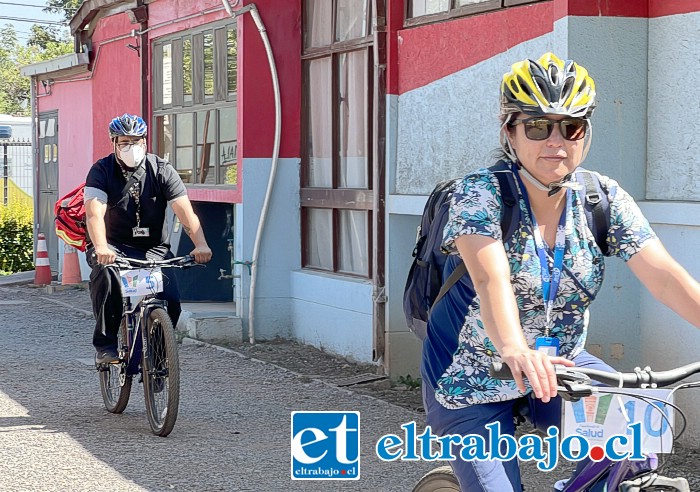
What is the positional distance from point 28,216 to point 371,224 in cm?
1318

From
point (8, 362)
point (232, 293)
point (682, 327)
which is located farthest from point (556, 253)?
point (232, 293)

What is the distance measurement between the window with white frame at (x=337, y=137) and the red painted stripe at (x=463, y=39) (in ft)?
3.49

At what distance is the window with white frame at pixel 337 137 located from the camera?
35.6 feet

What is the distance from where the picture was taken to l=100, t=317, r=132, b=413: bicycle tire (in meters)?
8.21

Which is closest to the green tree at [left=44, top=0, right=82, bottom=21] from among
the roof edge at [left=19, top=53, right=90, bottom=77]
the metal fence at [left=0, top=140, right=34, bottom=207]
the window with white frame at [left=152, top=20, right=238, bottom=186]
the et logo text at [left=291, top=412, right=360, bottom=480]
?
the metal fence at [left=0, top=140, right=34, bottom=207]

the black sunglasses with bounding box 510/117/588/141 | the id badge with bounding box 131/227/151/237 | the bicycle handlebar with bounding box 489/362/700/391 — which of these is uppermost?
the black sunglasses with bounding box 510/117/588/141

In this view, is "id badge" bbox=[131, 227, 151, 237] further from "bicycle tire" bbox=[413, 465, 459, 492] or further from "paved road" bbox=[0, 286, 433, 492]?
"bicycle tire" bbox=[413, 465, 459, 492]

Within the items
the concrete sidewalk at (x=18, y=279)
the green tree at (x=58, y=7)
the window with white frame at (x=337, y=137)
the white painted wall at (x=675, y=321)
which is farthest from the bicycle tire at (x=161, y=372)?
the green tree at (x=58, y=7)

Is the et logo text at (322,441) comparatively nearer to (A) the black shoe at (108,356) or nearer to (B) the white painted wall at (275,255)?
(A) the black shoe at (108,356)

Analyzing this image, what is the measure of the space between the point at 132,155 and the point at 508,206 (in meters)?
4.90

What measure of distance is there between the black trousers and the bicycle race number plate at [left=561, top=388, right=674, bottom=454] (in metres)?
5.17

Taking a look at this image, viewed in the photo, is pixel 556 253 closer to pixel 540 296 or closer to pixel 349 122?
pixel 540 296

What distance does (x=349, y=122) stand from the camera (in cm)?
1114

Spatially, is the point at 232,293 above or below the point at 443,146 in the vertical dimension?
below
